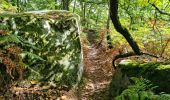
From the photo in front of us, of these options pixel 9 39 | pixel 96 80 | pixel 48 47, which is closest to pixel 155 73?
pixel 9 39

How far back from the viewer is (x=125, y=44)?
10102mm

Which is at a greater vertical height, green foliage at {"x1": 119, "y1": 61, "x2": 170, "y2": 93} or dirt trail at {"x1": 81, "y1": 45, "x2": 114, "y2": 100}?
green foliage at {"x1": 119, "y1": 61, "x2": 170, "y2": 93}

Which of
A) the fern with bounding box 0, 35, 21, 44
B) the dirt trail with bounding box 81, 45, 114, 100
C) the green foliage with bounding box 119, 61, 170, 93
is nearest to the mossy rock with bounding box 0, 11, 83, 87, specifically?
the dirt trail with bounding box 81, 45, 114, 100

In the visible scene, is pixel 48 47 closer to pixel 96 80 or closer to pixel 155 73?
pixel 96 80

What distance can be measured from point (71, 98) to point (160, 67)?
7.44 ft

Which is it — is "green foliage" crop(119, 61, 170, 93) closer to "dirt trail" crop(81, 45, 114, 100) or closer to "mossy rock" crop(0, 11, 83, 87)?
"dirt trail" crop(81, 45, 114, 100)

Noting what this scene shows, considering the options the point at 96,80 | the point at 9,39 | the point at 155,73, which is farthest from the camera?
the point at 96,80

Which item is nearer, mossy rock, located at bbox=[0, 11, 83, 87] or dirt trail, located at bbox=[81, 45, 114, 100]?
mossy rock, located at bbox=[0, 11, 83, 87]

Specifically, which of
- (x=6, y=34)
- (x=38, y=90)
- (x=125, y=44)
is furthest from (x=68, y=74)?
(x=125, y=44)

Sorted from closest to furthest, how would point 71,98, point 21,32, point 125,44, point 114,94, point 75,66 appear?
1. point 114,94
2. point 71,98
3. point 21,32
4. point 75,66
5. point 125,44

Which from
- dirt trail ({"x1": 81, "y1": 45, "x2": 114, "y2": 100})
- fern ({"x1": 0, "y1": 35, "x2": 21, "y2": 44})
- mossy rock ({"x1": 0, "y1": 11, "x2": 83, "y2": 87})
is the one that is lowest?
dirt trail ({"x1": 81, "y1": 45, "x2": 114, "y2": 100})

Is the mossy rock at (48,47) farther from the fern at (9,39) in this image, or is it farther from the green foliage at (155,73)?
the green foliage at (155,73)

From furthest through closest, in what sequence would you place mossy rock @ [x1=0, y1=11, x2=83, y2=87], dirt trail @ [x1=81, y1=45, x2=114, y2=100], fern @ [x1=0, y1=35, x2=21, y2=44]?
1. dirt trail @ [x1=81, y1=45, x2=114, y2=100]
2. mossy rock @ [x1=0, y1=11, x2=83, y2=87]
3. fern @ [x1=0, y1=35, x2=21, y2=44]

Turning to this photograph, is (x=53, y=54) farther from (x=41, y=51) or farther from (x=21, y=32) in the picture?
(x=21, y=32)
